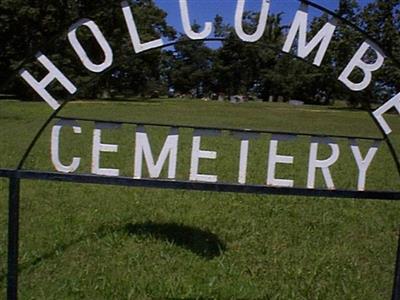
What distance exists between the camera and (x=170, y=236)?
4066 millimetres

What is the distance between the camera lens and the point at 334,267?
12.0 feet

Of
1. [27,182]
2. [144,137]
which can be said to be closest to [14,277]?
[144,137]

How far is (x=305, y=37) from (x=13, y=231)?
1.63 meters

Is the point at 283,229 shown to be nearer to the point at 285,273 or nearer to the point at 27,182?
the point at 285,273

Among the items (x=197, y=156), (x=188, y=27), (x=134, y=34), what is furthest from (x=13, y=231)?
(x=188, y=27)

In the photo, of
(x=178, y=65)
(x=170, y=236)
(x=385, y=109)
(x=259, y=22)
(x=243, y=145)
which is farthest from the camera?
(x=178, y=65)

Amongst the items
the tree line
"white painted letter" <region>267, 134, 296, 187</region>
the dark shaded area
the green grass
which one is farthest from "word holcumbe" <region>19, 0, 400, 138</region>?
the tree line

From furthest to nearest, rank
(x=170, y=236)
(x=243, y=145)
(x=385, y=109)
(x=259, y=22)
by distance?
(x=170, y=236), (x=243, y=145), (x=385, y=109), (x=259, y=22)

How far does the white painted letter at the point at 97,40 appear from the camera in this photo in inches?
85.5

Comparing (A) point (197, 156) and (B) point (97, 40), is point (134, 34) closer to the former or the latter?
(B) point (97, 40)

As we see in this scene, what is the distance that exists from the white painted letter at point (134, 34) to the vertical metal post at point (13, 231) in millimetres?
816

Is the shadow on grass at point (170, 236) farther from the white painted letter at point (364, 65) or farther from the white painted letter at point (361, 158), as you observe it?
the white painted letter at point (364, 65)

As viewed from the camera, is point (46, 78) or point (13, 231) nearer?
point (46, 78)

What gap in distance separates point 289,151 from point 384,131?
7.79m
